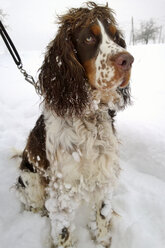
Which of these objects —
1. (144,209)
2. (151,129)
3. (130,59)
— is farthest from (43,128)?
(151,129)

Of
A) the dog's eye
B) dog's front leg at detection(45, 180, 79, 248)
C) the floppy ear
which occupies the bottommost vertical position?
dog's front leg at detection(45, 180, 79, 248)

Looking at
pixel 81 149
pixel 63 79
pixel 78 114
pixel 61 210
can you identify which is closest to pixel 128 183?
pixel 61 210

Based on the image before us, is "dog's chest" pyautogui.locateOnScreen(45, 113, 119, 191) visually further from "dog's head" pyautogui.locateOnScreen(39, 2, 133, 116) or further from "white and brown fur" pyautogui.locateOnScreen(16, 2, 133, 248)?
"dog's head" pyautogui.locateOnScreen(39, 2, 133, 116)

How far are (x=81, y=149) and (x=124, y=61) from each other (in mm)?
873

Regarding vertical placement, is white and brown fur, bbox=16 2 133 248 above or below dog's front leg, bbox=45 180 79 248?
above

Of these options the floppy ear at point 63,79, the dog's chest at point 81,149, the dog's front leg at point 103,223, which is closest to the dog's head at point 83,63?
the floppy ear at point 63,79

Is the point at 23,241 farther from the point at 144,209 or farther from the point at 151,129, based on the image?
the point at 151,129

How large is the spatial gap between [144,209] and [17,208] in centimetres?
171

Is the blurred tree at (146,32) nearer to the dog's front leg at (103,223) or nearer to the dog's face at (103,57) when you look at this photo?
the dog's face at (103,57)

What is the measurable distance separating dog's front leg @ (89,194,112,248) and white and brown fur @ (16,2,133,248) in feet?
0.60

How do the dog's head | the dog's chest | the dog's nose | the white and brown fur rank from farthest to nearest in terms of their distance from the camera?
the dog's chest
the white and brown fur
the dog's head
the dog's nose

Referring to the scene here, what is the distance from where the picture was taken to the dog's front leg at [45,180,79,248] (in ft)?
6.49

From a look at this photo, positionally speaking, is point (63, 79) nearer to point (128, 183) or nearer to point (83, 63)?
point (83, 63)

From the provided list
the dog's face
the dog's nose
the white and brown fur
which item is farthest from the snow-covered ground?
the dog's nose
